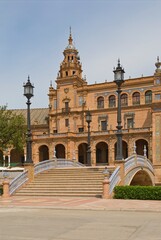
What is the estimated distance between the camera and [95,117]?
66.1 m

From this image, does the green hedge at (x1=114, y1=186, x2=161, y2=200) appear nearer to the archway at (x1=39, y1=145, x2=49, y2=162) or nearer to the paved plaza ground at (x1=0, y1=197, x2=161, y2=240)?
the paved plaza ground at (x1=0, y1=197, x2=161, y2=240)

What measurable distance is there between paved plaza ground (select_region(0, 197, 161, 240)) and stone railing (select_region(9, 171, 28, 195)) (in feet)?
17.1

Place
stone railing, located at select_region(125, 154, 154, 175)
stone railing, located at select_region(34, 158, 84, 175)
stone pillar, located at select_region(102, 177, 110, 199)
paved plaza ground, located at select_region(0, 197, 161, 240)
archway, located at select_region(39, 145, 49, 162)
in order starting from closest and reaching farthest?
paved plaza ground, located at select_region(0, 197, 161, 240), stone pillar, located at select_region(102, 177, 110, 199), stone railing, located at select_region(125, 154, 154, 175), stone railing, located at select_region(34, 158, 84, 175), archway, located at select_region(39, 145, 49, 162)

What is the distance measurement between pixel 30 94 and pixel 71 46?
48203mm

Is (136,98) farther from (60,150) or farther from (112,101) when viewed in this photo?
(60,150)

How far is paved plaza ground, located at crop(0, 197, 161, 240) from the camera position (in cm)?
970

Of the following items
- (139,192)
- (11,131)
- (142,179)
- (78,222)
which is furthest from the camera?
(11,131)

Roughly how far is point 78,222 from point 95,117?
54.3m

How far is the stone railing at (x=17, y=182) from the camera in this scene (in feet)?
73.2

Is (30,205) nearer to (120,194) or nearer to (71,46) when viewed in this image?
(120,194)

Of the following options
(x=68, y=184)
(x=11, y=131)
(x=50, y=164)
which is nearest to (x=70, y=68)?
(x=11, y=131)

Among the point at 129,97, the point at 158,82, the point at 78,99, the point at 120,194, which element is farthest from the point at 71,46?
the point at 120,194

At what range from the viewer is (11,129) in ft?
140

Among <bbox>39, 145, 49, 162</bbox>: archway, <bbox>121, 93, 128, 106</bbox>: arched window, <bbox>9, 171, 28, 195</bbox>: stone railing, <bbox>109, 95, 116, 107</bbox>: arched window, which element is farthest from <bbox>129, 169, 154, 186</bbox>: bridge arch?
<bbox>39, 145, 49, 162</bbox>: archway
